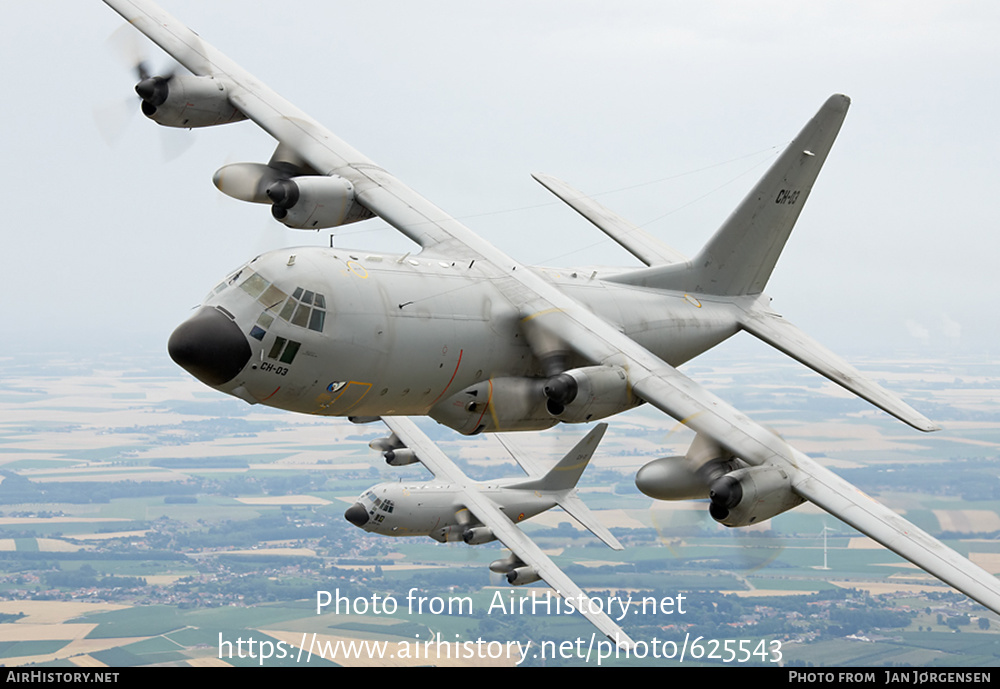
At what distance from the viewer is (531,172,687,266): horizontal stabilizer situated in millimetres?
29062

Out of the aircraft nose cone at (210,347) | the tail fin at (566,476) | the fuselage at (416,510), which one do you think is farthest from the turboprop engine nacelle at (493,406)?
the tail fin at (566,476)

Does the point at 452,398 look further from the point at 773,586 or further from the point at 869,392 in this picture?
the point at 773,586

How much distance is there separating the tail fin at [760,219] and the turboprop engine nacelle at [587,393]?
712cm

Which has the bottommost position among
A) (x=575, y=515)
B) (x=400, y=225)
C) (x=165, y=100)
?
(x=575, y=515)

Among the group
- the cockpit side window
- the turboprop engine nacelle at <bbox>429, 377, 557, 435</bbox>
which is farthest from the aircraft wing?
the cockpit side window

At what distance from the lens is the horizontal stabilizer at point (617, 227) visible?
29.1 m

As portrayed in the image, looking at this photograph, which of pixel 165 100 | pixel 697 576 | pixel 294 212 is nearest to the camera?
pixel 294 212

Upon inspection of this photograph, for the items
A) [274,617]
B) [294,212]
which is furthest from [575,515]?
[274,617]

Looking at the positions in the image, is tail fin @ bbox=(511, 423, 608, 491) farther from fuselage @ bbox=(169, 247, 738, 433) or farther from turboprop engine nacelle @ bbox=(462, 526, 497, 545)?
fuselage @ bbox=(169, 247, 738, 433)

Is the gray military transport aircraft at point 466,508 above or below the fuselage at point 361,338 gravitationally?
below

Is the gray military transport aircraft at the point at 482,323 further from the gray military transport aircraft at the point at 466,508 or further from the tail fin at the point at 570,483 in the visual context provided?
the tail fin at the point at 570,483

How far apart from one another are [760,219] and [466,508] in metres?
20.2

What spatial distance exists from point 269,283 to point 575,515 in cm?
2839

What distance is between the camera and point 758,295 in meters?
28.7
